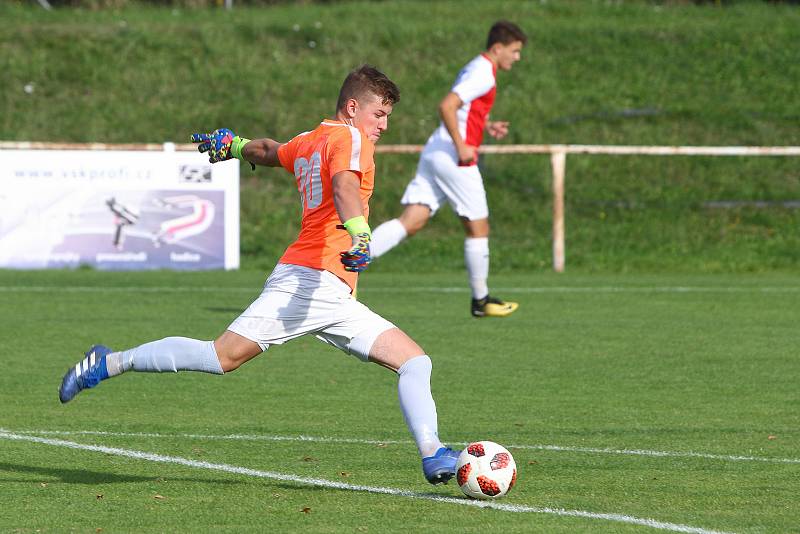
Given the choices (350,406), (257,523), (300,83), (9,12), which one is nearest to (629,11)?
(300,83)

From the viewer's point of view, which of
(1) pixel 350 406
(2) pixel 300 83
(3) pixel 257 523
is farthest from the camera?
(2) pixel 300 83

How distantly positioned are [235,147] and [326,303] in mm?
1109

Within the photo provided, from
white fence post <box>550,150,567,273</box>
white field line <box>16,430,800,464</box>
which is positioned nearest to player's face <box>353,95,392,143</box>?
white field line <box>16,430,800,464</box>

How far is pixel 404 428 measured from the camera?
768 centimetres

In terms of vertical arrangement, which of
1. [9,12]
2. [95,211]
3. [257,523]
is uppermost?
[9,12]

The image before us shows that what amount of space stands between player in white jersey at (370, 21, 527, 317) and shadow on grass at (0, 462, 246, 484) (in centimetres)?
598

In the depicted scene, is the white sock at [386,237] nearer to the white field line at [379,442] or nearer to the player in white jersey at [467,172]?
the player in white jersey at [467,172]

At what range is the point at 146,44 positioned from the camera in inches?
1044

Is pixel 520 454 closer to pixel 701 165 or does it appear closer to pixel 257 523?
pixel 257 523

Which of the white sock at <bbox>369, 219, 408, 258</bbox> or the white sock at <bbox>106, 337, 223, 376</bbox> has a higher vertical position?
the white sock at <bbox>369, 219, 408, 258</bbox>

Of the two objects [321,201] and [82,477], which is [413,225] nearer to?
[321,201]

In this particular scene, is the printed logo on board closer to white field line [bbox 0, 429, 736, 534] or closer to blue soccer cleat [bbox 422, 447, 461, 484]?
white field line [bbox 0, 429, 736, 534]

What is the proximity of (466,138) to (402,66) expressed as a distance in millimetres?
13634

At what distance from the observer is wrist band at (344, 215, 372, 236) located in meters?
5.60
